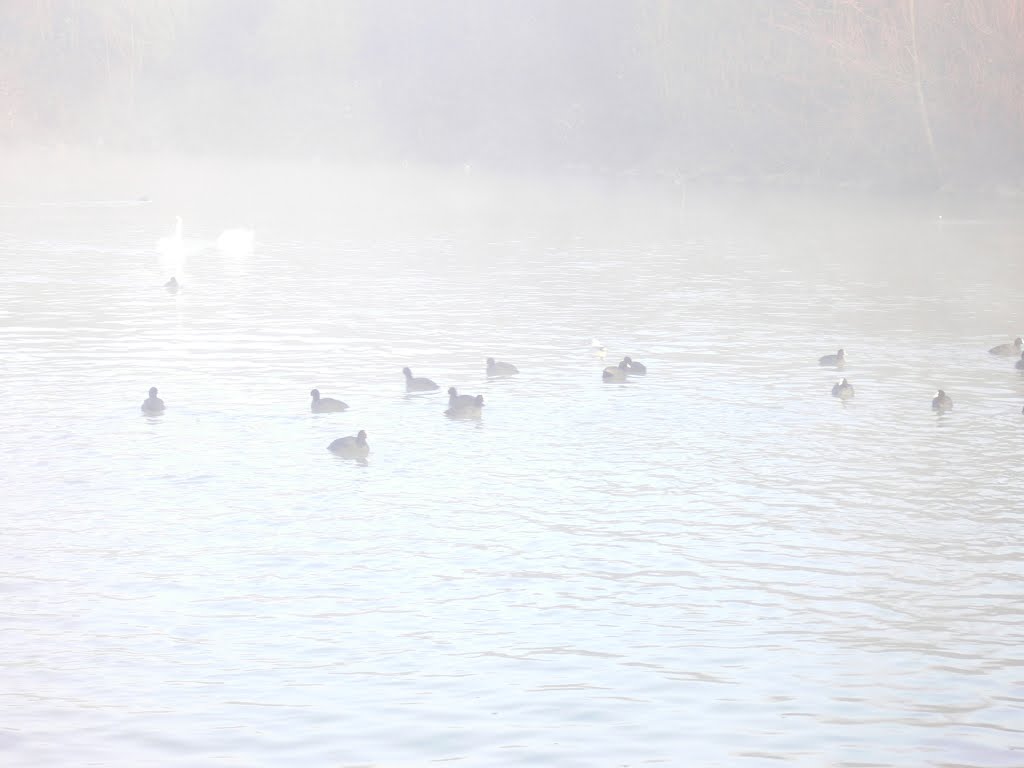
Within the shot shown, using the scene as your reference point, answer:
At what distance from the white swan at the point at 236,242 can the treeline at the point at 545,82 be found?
31002 millimetres

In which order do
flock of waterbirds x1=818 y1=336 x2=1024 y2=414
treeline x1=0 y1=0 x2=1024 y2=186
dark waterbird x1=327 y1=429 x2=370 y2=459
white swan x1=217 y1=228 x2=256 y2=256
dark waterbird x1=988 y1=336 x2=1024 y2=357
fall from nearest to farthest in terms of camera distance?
dark waterbird x1=327 y1=429 x2=370 y2=459 → flock of waterbirds x1=818 y1=336 x2=1024 y2=414 → dark waterbird x1=988 y1=336 x2=1024 y2=357 → white swan x1=217 y1=228 x2=256 y2=256 → treeline x1=0 y1=0 x2=1024 y2=186

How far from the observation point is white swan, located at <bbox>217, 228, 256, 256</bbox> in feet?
139

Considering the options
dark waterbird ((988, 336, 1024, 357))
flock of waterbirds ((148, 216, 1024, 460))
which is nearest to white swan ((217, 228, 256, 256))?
flock of waterbirds ((148, 216, 1024, 460))

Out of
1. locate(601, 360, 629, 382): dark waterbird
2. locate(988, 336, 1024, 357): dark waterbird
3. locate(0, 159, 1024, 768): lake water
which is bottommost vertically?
locate(0, 159, 1024, 768): lake water

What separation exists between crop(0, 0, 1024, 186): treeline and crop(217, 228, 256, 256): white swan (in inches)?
1221

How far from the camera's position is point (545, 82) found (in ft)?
290

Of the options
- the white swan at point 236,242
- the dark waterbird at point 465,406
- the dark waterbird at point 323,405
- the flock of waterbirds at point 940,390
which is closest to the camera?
the dark waterbird at point 465,406

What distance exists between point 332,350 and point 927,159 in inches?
1717

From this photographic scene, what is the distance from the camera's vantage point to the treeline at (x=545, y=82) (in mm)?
62188

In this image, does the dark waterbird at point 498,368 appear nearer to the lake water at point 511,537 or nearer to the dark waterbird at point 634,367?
the lake water at point 511,537

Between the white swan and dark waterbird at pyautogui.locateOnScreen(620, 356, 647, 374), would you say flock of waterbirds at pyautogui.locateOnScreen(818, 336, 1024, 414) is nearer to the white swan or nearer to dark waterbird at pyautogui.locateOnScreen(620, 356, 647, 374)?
dark waterbird at pyautogui.locateOnScreen(620, 356, 647, 374)

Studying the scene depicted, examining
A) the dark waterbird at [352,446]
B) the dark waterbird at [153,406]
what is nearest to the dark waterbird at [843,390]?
the dark waterbird at [352,446]

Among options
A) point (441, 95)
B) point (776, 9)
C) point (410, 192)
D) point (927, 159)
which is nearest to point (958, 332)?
point (927, 159)

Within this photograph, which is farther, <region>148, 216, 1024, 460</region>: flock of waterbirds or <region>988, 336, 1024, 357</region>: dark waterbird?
<region>988, 336, 1024, 357</region>: dark waterbird
